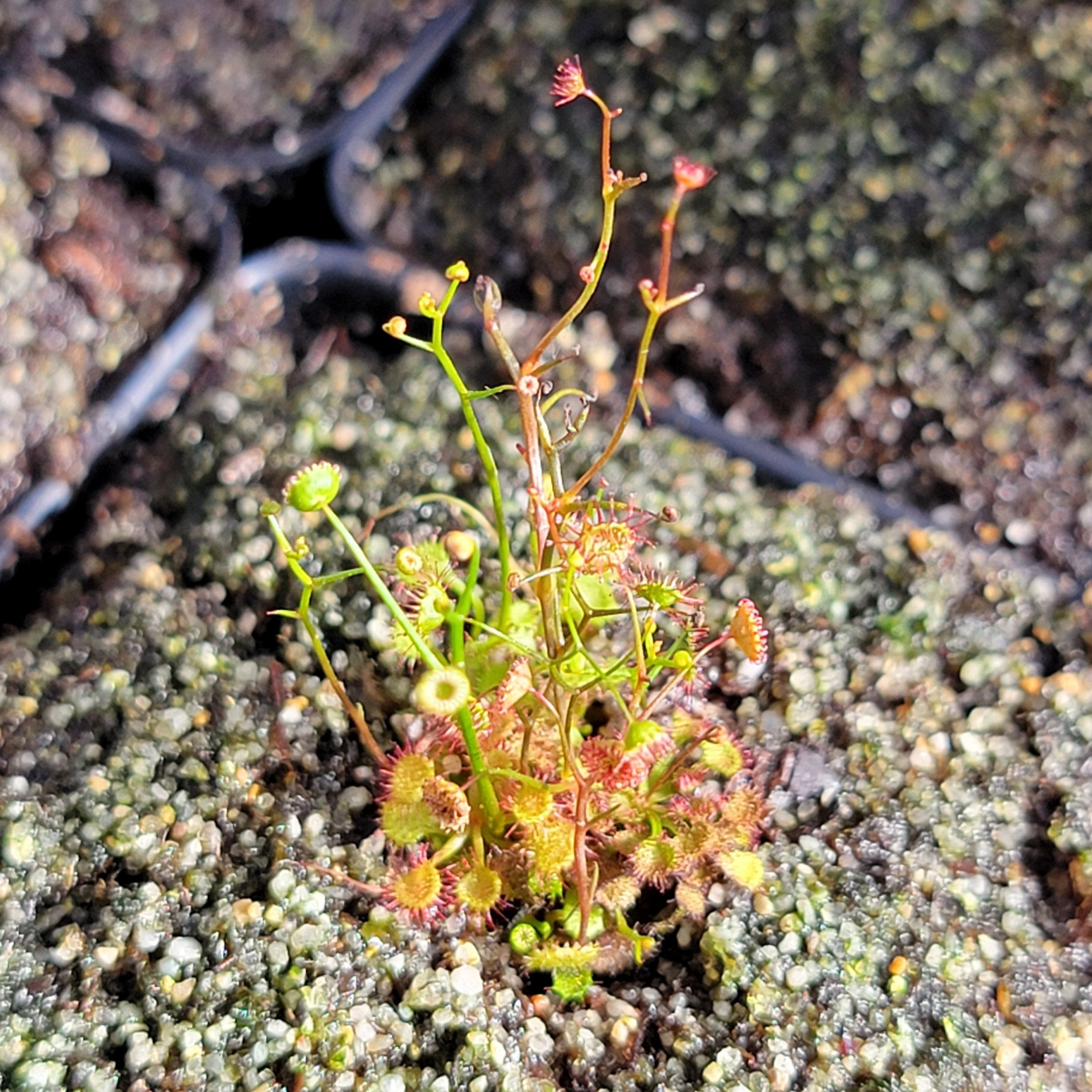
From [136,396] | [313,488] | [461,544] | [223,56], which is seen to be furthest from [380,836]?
[223,56]

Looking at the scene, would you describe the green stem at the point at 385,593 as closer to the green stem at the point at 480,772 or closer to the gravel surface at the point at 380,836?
the green stem at the point at 480,772

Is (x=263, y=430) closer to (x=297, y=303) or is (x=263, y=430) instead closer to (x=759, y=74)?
(x=297, y=303)

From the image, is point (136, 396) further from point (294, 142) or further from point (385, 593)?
point (385, 593)

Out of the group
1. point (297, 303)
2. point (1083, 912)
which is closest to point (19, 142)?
point (297, 303)

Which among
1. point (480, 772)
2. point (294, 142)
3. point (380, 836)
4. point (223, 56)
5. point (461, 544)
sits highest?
point (223, 56)

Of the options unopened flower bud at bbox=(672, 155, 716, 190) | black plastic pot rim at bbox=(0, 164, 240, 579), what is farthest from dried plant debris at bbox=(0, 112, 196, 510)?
unopened flower bud at bbox=(672, 155, 716, 190)

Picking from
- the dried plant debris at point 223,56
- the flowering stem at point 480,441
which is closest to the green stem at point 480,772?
the flowering stem at point 480,441

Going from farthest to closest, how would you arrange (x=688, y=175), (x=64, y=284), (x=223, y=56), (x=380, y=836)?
1. (x=223, y=56)
2. (x=64, y=284)
3. (x=380, y=836)
4. (x=688, y=175)

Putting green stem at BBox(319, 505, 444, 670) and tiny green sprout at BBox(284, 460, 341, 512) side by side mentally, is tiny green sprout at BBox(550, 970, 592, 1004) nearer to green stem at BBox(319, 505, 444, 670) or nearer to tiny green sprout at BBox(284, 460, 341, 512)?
green stem at BBox(319, 505, 444, 670)
